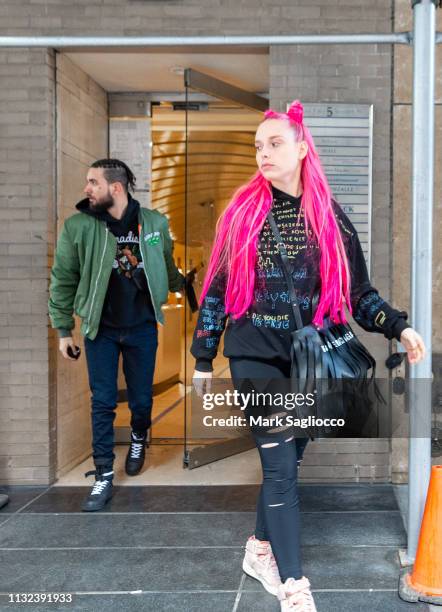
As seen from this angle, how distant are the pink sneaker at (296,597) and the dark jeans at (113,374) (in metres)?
1.65

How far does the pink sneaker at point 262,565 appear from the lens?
2.72 meters

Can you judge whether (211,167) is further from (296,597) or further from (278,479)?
(296,597)

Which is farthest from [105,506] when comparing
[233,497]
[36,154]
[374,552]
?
[36,154]

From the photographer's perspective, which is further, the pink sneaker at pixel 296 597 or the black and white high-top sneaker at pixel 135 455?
the black and white high-top sneaker at pixel 135 455

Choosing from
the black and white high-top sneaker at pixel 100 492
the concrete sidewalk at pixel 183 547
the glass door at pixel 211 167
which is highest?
the glass door at pixel 211 167

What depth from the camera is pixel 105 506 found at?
12.4ft

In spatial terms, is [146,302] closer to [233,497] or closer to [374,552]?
[233,497]

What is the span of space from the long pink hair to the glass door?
206cm

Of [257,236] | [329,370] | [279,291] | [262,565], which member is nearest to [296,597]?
[262,565]

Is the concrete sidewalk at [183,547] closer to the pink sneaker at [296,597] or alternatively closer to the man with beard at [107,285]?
the pink sneaker at [296,597]

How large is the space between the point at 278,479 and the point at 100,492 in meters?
1.59

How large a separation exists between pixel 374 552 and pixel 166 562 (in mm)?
945

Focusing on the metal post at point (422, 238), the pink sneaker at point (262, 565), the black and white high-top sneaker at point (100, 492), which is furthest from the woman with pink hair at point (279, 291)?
the black and white high-top sneaker at point (100, 492)

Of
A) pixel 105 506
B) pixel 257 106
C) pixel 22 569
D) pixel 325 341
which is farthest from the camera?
pixel 257 106
